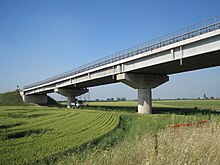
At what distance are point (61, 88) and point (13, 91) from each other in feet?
125

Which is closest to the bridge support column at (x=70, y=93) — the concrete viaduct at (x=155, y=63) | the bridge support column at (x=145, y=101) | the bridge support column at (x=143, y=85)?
the concrete viaduct at (x=155, y=63)

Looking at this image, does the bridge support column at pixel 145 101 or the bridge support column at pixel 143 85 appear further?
the bridge support column at pixel 143 85

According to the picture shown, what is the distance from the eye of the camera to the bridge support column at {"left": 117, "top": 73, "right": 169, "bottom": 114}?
3614 cm

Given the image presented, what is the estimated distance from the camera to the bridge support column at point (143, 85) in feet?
119

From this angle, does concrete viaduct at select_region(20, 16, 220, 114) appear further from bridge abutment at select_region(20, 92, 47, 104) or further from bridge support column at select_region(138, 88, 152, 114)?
bridge abutment at select_region(20, 92, 47, 104)

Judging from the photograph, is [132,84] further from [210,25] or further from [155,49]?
[210,25]

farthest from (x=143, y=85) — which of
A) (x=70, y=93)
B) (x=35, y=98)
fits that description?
(x=35, y=98)

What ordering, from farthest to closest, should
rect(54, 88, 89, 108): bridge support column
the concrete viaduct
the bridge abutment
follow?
1. the bridge abutment
2. rect(54, 88, 89, 108): bridge support column
3. the concrete viaduct

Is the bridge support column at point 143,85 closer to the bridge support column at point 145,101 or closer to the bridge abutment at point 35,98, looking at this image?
the bridge support column at point 145,101

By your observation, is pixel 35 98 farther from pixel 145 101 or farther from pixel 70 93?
pixel 145 101

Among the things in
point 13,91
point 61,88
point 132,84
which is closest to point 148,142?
point 132,84

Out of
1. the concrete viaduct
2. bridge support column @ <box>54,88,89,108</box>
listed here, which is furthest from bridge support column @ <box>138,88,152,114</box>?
bridge support column @ <box>54,88,89,108</box>

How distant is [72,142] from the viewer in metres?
12.2

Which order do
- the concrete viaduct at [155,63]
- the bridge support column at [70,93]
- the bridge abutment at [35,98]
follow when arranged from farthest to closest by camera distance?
the bridge abutment at [35,98], the bridge support column at [70,93], the concrete viaduct at [155,63]
